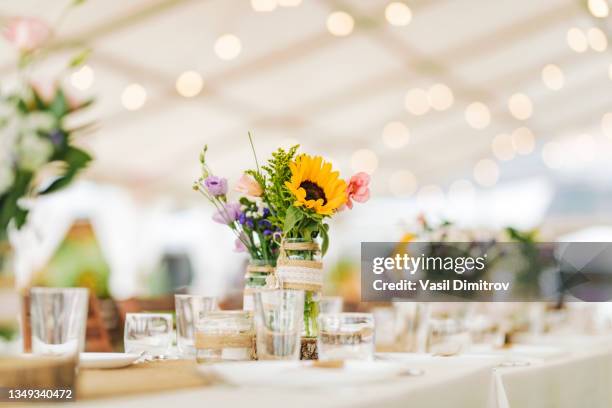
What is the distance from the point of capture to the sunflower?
1.40m

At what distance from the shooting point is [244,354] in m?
1.38

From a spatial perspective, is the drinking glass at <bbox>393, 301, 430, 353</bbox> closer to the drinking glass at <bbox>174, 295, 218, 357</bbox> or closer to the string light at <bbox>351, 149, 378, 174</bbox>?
the drinking glass at <bbox>174, 295, 218, 357</bbox>

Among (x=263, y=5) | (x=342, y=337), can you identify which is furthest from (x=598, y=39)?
(x=342, y=337)

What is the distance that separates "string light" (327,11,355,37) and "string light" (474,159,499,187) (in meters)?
6.35

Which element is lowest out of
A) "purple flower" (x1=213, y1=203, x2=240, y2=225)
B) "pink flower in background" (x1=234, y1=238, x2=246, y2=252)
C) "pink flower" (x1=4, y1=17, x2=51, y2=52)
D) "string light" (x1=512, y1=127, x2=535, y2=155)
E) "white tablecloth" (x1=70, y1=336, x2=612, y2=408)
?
"white tablecloth" (x1=70, y1=336, x2=612, y2=408)

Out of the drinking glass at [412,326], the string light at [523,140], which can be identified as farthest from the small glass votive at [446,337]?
the string light at [523,140]

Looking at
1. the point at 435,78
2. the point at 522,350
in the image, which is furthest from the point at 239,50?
the point at 522,350

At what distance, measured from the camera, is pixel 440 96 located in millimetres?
8586

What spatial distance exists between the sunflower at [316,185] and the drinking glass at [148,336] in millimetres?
437

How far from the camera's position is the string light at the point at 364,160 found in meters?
10.2

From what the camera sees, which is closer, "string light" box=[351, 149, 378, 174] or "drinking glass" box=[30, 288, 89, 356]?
"drinking glass" box=[30, 288, 89, 356]

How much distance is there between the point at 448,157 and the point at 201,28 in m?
6.72

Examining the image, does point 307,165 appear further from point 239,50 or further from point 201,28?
point 239,50

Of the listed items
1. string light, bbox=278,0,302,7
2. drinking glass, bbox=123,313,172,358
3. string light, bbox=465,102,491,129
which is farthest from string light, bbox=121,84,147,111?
drinking glass, bbox=123,313,172,358
